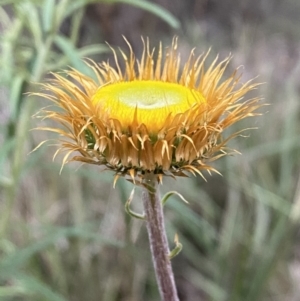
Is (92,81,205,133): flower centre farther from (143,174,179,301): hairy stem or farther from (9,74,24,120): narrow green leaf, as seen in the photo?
(9,74,24,120): narrow green leaf

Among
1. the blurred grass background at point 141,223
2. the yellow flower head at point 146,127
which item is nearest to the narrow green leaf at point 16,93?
the blurred grass background at point 141,223

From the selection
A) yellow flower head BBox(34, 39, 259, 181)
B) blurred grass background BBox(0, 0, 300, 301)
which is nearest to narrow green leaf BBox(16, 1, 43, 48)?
blurred grass background BBox(0, 0, 300, 301)

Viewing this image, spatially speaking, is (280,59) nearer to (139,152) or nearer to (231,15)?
(231,15)

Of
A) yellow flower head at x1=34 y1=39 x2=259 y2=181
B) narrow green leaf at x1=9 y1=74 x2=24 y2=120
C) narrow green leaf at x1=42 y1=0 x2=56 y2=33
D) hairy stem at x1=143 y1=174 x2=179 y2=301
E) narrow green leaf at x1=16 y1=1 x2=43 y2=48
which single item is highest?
narrow green leaf at x1=16 y1=1 x2=43 y2=48

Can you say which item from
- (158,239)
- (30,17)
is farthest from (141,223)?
(158,239)

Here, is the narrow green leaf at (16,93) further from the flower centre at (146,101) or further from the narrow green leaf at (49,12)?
the flower centre at (146,101)

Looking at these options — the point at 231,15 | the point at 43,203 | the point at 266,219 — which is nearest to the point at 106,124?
the point at 266,219

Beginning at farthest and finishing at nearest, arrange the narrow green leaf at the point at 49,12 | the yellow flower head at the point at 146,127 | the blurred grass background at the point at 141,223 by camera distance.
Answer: the blurred grass background at the point at 141,223, the narrow green leaf at the point at 49,12, the yellow flower head at the point at 146,127
